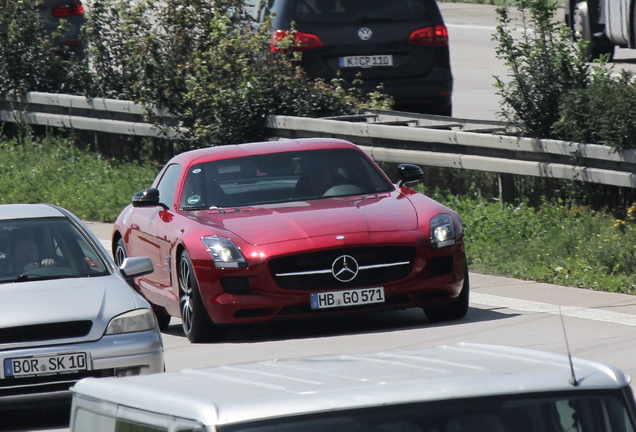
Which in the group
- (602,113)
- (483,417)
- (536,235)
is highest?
(483,417)

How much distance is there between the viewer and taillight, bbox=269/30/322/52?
16344 millimetres

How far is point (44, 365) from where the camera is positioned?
25.0 ft

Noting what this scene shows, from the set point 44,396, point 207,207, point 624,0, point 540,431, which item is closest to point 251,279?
point 207,207

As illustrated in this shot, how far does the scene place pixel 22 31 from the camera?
803 inches

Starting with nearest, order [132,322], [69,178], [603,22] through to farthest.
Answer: [132,322], [69,178], [603,22]

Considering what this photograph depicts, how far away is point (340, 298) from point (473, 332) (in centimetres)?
93

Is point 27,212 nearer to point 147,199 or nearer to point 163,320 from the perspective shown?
point 147,199

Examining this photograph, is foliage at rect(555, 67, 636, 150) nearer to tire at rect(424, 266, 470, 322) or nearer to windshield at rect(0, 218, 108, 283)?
tire at rect(424, 266, 470, 322)

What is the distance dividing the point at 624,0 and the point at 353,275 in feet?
49.8

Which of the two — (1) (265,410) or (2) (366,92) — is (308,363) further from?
(2) (366,92)

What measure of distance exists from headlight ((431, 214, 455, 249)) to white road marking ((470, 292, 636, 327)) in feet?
2.83

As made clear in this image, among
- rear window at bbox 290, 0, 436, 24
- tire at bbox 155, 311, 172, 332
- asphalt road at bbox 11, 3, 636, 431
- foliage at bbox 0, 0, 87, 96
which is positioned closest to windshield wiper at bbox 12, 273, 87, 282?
asphalt road at bbox 11, 3, 636, 431

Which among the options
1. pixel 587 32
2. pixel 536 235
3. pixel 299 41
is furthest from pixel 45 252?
pixel 587 32

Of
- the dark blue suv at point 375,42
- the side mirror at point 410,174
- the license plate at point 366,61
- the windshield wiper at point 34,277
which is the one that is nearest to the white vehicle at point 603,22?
the dark blue suv at point 375,42
